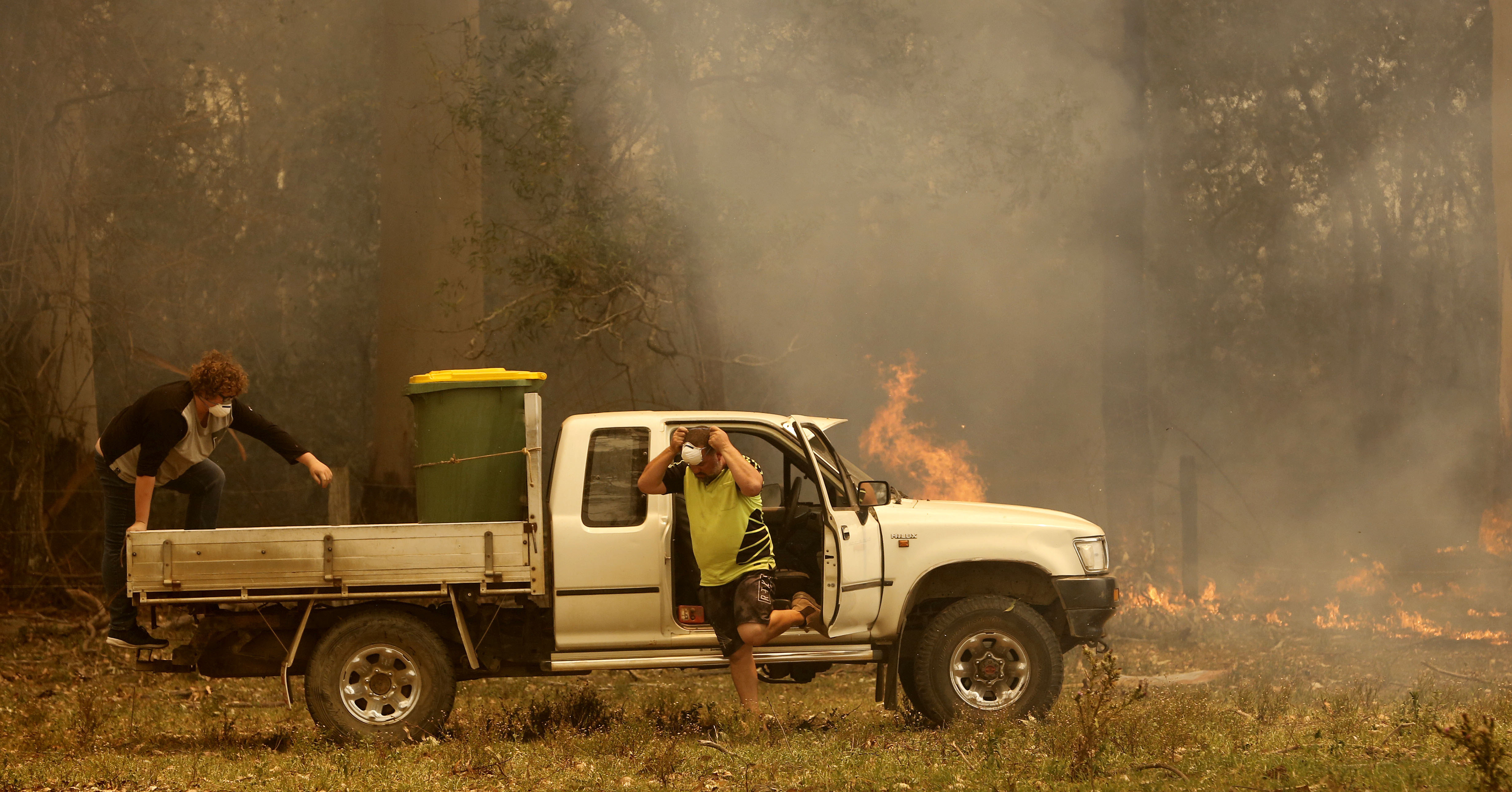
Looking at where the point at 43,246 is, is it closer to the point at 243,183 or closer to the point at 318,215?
the point at 243,183

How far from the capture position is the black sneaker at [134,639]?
716cm

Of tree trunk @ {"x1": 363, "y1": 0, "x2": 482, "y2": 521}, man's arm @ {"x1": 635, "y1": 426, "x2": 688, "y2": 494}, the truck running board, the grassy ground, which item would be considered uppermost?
tree trunk @ {"x1": 363, "y1": 0, "x2": 482, "y2": 521}

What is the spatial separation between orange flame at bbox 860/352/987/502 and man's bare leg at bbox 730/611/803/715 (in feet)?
26.5

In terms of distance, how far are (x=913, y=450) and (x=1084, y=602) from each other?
9.89 m

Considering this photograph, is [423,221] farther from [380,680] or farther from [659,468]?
[659,468]

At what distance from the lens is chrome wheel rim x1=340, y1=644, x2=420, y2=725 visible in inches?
277

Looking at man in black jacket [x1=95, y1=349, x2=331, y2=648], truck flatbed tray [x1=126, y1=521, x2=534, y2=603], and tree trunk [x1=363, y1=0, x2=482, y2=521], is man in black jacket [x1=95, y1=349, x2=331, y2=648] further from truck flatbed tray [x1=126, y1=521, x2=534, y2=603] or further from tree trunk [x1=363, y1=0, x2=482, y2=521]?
tree trunk [x1=363, y1=0, x2=482, y2=521]

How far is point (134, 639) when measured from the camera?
717 centimetres

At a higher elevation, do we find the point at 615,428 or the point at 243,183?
the point at 243,183

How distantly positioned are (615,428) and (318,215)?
15.5m

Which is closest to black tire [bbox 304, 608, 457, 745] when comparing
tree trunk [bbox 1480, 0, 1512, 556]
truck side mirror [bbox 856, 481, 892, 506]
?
truck side mirror [bbox 856, 481, 892, 506]

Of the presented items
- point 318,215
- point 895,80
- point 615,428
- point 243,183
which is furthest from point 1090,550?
point 318,215

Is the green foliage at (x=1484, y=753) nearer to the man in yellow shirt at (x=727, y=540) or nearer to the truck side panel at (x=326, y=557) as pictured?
the man in yellow shirt at (x=727, y=540)

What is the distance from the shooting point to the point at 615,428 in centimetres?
729
